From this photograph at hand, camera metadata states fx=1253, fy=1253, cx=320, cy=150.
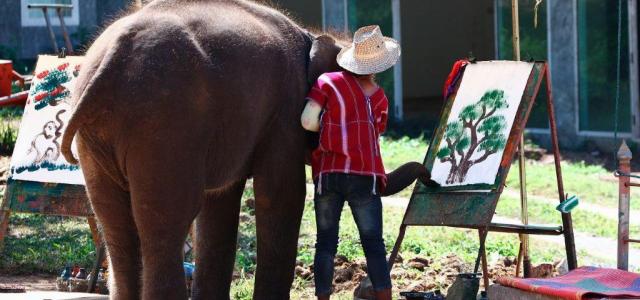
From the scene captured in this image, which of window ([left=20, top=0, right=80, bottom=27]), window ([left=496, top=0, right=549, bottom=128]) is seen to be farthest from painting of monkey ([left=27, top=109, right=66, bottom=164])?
window ([left=20, top=0, right=80, bottom=27])

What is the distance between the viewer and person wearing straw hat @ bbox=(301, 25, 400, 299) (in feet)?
23.3

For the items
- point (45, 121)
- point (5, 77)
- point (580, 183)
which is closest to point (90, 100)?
point (45, 121)

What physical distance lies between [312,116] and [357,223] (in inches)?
26.4

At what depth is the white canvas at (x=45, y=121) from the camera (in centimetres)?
892

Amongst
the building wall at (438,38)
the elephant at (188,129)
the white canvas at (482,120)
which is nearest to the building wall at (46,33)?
the building wall at (438,38)

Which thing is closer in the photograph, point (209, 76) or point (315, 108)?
point (209, 76)

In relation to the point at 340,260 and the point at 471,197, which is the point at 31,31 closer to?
the point at 340,260

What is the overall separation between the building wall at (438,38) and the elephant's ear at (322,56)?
1639cm

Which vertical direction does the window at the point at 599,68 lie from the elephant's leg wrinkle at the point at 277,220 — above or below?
below

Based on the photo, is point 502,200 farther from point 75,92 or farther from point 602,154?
point 75,92

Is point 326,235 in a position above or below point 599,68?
above

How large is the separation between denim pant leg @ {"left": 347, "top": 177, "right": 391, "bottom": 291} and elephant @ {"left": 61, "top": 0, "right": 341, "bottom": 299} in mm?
363

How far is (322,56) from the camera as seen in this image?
7.42 meters

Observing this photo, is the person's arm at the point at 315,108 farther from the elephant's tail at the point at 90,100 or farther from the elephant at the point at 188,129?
the elephant's tail at the point at 90,100
